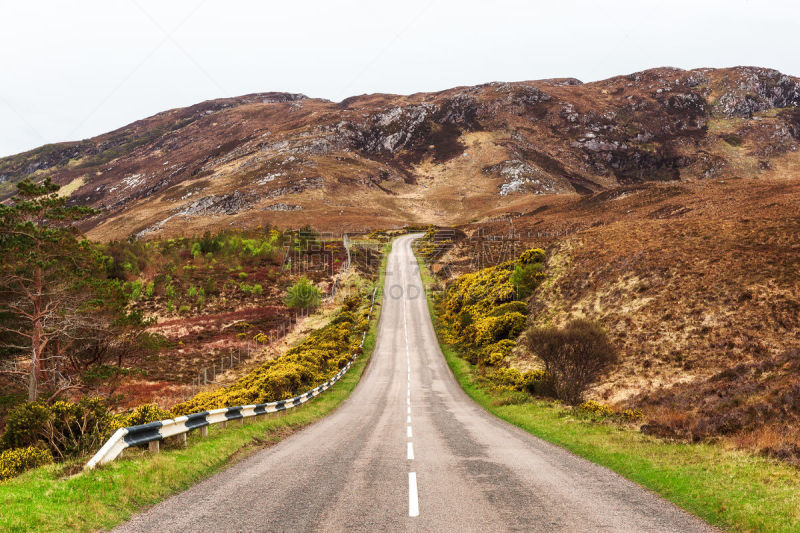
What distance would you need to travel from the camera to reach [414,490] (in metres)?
8.04

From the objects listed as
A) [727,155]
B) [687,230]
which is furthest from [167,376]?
[727,155]

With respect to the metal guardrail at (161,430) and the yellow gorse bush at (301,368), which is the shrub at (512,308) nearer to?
the yellow gorse bush at (301,368)

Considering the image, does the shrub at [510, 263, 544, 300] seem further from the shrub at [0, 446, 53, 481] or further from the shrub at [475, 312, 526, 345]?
the shrub at [0, 446, 53, 481]

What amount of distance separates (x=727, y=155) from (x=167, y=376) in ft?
664

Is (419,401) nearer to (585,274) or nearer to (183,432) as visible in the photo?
(183,432)

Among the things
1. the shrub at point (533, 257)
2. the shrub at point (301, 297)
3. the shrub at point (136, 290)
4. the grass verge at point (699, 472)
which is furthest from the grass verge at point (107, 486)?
the shrub at point (136, 290)

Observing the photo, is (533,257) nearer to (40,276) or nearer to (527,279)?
(527,279)

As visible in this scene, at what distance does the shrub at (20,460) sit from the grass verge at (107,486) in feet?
2.31

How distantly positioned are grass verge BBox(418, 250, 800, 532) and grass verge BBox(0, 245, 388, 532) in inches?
335

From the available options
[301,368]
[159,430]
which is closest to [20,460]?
[159,430]

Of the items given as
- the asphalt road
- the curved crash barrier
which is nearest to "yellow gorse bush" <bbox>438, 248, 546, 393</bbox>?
the asphalt road

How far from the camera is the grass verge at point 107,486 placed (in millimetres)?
5863

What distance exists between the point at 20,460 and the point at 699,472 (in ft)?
43.3

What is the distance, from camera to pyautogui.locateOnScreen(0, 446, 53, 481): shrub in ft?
28.2
